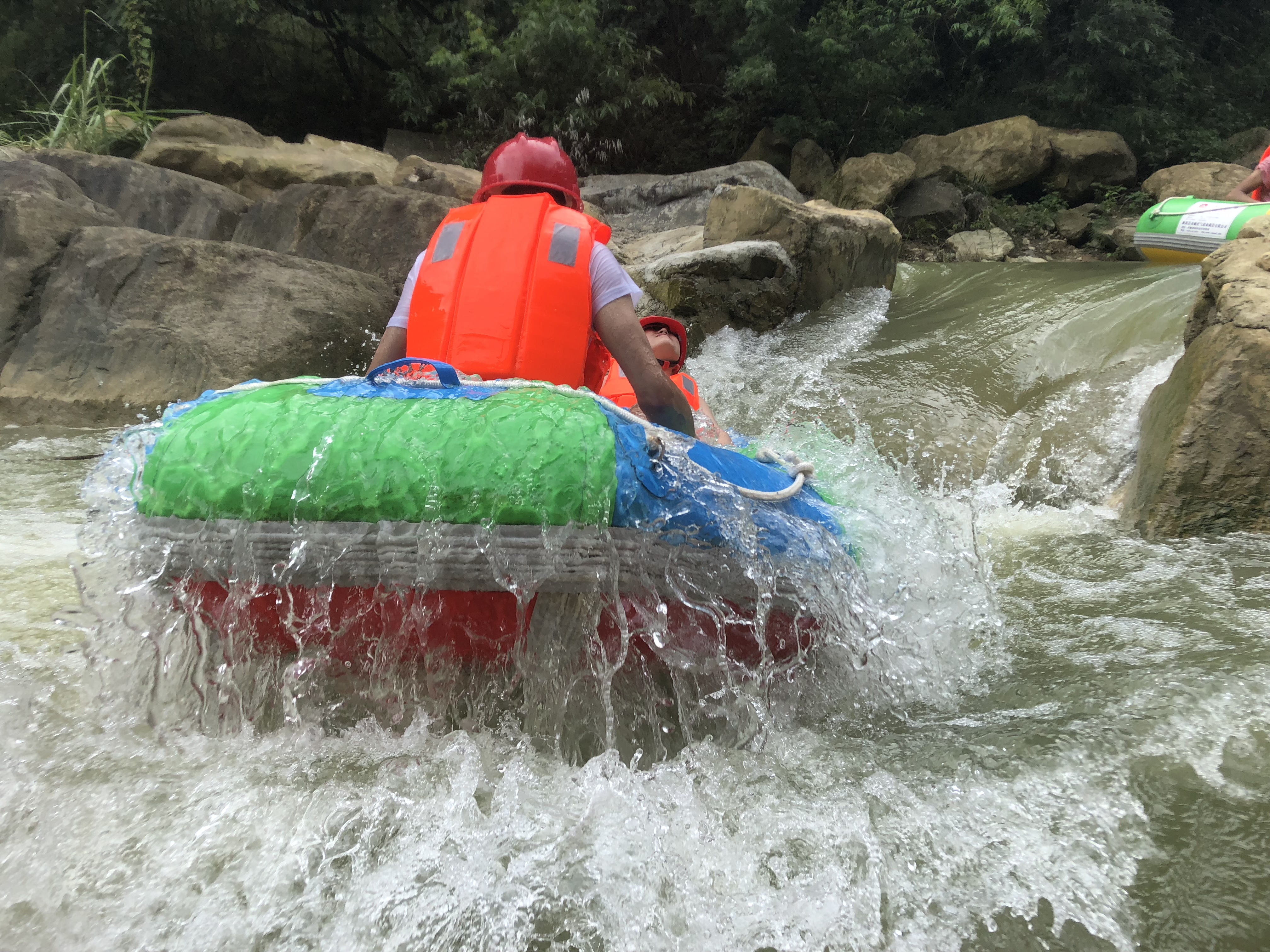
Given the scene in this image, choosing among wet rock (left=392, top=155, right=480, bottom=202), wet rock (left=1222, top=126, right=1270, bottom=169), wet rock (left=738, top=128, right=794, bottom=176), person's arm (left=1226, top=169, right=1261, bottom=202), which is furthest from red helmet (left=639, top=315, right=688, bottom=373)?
wet rock (left=1222, top=126, right=1270, bottom=169)

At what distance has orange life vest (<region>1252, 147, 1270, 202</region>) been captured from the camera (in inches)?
279

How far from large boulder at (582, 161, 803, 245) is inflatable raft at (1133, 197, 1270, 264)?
122 inches

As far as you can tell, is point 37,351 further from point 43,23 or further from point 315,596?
point 43,23

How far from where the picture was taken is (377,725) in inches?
70.8

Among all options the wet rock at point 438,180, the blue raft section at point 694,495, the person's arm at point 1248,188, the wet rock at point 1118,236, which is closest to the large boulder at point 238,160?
the wet rock at point 438,180

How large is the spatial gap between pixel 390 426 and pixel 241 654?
596 millimetres

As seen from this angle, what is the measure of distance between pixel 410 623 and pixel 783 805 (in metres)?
0.78

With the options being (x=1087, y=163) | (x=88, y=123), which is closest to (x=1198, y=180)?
(x=1087, y=163)

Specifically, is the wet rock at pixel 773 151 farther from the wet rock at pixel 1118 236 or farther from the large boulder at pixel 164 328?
the large boulder at pixel 164 328

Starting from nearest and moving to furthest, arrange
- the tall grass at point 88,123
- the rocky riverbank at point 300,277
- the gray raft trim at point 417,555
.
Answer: the gray raft trim at point 417,555
the rocky riverbank at point 300,277
the tall grass at point 88,123

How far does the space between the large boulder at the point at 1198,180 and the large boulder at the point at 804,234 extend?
652cm

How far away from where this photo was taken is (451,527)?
153 centimetres

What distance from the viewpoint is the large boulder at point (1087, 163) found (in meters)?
11.5

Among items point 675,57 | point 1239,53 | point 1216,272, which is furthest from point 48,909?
point 1239,53
